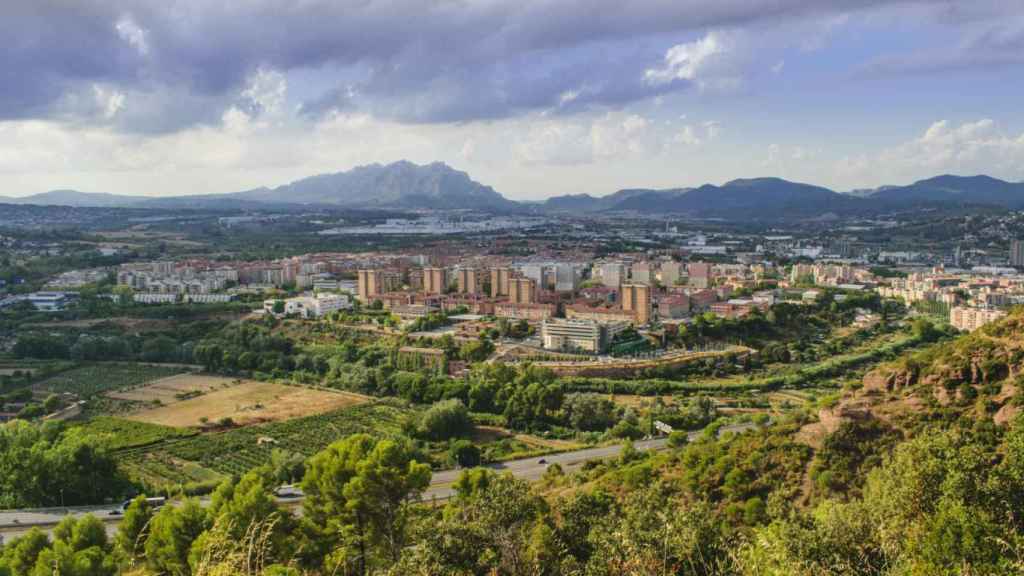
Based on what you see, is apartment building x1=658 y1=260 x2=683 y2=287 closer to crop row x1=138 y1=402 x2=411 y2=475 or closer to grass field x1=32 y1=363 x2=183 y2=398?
crop row x1=138 y1=402 x2=411 y2=475

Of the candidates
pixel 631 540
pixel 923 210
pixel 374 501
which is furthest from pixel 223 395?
pixel 923 210

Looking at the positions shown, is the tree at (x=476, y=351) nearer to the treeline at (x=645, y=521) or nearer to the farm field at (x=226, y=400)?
the farm field at (x=226, y=400)

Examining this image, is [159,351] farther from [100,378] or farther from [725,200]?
[725,200]

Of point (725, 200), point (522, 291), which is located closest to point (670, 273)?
point (522, 291)

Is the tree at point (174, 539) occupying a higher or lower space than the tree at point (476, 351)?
higher

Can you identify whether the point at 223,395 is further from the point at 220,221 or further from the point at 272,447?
the point at 220,221

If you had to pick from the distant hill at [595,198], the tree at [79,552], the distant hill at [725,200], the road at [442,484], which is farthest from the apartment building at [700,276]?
the distant hill at [725,200]
